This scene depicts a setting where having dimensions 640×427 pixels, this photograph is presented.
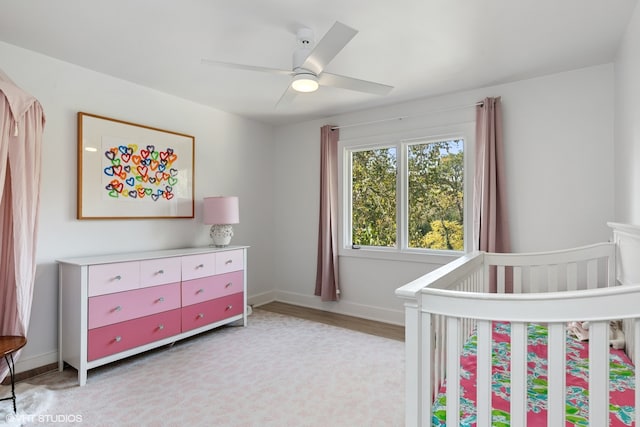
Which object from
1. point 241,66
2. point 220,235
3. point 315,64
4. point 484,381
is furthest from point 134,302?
point 484,381

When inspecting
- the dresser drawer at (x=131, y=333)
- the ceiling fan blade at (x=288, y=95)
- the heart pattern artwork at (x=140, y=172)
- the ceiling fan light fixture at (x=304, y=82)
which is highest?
the ceiling fan blade at (x=288, y=95)

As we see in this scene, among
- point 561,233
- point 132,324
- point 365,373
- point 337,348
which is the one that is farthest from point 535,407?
point 132,324

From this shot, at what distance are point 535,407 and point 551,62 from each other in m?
2.57

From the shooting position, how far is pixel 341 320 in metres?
3.80

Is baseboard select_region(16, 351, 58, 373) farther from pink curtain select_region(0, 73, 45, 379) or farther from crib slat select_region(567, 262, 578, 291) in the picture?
crib slat select_region(567, 262, 578, 291)

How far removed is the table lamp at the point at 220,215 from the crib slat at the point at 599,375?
3057mm

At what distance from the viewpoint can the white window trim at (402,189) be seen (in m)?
3.31

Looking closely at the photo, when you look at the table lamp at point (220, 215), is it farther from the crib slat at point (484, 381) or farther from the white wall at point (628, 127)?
the white wall at point (628, 127)

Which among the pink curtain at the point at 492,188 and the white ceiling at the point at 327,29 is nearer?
the white ceiling at the point at 327,29

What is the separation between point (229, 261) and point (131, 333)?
3.55ft

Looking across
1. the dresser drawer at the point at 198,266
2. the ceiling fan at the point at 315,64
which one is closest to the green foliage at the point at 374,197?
the ceiling fan at the point at 315,64

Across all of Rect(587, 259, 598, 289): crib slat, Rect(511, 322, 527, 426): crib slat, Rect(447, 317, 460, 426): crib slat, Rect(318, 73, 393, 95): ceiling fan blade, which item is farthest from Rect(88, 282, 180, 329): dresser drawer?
Rect(587, 259, 598, 289): crib slat

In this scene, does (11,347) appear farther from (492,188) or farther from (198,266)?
(492,188)

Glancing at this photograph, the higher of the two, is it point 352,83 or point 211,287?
point 352,83
